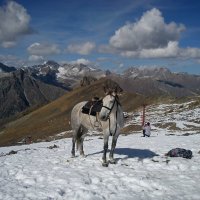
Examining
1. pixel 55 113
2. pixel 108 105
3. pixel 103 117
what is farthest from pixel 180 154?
pixel 55 113

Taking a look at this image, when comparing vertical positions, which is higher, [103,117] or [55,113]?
[55,113]

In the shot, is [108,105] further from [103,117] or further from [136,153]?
[136,153]

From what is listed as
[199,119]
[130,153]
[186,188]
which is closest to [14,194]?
[186,188]

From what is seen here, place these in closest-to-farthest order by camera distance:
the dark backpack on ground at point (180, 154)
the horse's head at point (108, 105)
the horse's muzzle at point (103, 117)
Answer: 1. the horse's head at point (108, 105)
2. the horse's muzzle at point (103, 117)
3. the dark backpack on ground at point (180, 154)

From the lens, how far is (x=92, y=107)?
18.1m

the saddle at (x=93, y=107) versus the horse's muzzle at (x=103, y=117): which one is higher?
the saddle at (x=93, y=107)

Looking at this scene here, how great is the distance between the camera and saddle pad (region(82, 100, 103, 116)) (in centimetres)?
1784

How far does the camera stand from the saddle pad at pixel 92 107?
58.5 feet

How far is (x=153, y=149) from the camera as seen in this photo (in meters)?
22.9

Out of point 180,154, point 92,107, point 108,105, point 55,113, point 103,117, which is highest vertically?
point 108,105

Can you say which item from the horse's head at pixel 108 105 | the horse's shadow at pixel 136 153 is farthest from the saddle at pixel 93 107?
the horse's shadow at pixel 136 153

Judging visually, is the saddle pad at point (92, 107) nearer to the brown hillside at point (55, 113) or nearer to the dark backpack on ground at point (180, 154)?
the dark backpack on ground at point (180, 154)

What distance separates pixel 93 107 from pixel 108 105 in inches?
47.9

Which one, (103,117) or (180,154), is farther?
(180,154)
